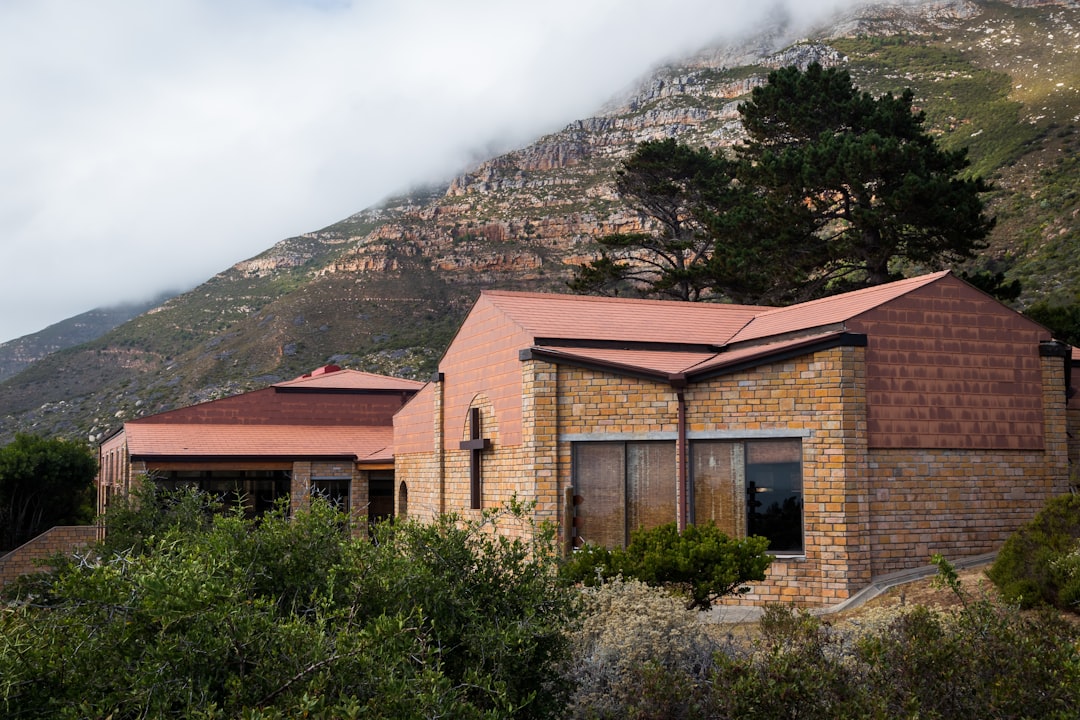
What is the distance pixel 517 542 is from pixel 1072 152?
180 feet

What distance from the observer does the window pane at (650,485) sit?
16234 millimetres

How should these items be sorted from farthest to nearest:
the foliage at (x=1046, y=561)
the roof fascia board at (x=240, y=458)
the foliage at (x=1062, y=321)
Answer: the foliage at (x=1062, y=321), the roof fascia board at (x=240, y=458), the foliage at (x=1046, y=561)

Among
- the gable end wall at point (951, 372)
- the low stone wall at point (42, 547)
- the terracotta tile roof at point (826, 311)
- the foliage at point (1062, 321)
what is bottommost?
the low stone wall at point (42, 547)

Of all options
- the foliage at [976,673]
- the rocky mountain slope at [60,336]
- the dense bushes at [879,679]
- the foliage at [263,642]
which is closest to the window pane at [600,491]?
the dense bushes at [879,679]

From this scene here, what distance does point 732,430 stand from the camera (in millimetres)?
15695

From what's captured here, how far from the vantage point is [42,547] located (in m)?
28.7

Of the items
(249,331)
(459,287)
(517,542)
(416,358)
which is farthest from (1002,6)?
(517,542)

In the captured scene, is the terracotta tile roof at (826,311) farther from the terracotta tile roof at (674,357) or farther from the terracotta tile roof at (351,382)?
the terracotta tile roof at (351,382)

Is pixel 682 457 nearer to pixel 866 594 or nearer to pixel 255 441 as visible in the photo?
pixel 866 594

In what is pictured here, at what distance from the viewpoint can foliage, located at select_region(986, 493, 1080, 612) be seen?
37.6 ft

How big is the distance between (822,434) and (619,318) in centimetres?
615

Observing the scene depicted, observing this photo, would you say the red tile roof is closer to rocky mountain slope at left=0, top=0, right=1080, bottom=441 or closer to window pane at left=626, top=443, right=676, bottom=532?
window pane at left=626, top=443, right=676, bottom=532

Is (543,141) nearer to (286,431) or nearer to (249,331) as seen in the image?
(249,331)

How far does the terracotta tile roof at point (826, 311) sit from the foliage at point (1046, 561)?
4.11 m
